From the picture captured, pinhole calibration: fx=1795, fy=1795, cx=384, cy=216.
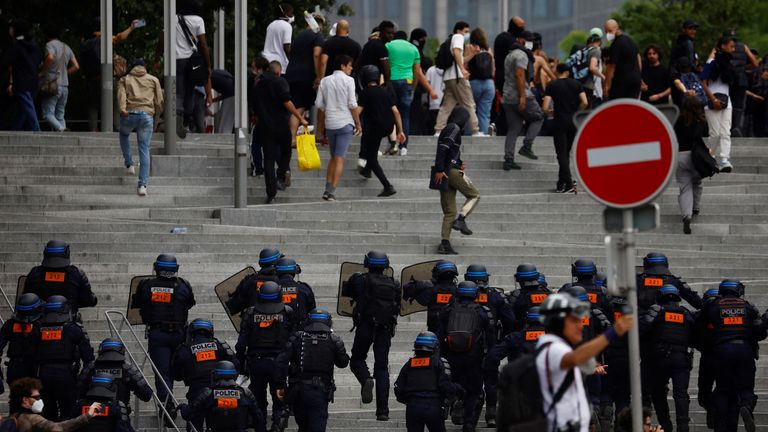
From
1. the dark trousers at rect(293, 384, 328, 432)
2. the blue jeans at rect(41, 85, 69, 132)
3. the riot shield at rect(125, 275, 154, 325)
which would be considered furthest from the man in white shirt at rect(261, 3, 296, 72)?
A: the dark trousers at rect(293, 384, 328, 432)

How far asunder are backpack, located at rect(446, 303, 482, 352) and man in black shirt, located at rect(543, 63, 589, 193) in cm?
675

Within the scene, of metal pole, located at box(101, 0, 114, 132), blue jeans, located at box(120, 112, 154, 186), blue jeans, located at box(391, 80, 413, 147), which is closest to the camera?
blue jeans, located at box(120, 112, 154, 186)

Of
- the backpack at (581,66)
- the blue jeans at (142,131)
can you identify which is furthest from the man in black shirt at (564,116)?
the blue jeans at (142,131)

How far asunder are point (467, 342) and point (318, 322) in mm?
1451

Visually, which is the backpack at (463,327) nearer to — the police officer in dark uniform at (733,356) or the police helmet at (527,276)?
the police helmet at (527,276)

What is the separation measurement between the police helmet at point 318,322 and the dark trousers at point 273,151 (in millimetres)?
6540

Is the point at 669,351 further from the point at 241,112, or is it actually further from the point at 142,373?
the point at 241,112

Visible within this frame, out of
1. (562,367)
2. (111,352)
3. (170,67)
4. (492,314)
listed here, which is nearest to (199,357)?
(111,352)

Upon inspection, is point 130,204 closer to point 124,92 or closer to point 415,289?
point 124,92

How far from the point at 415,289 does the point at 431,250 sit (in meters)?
3.45

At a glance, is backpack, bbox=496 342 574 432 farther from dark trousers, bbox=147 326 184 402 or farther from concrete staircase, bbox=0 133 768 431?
dark trousers, bbox=147 326 184 402

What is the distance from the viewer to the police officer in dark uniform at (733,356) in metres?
16.7

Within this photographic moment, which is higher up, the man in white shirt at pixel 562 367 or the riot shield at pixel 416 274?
the man in white shirt at pixel 562 367

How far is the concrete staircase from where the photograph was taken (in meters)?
20.2
